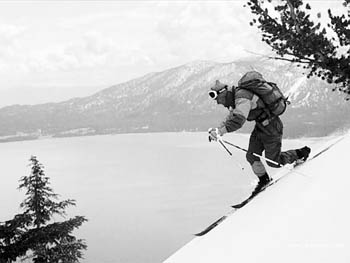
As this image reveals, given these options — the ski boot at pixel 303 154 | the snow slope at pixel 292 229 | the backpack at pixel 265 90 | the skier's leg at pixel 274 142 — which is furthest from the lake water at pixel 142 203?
the snow slope at pixel 292 229

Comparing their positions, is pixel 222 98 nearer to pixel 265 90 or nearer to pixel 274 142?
pixel 265 90

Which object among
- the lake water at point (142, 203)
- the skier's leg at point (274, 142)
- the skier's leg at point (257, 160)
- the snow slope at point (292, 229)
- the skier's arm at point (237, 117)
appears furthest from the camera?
the lake water at point (142, 203)

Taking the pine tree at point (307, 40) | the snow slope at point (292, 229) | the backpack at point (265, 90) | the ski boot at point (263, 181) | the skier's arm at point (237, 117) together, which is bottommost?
the snow slope at point (292, 229)

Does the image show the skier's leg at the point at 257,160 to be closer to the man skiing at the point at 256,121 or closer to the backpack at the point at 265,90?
the man skiing at the point at 256,121

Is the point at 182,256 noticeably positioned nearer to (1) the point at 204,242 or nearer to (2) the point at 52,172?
(1) the point at 204,242

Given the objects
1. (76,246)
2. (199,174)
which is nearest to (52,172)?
(199,174)

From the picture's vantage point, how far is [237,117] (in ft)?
22.4

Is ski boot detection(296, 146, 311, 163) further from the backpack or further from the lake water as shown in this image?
the lake water

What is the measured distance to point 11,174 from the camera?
19788 cm

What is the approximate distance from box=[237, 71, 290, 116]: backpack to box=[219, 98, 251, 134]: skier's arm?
26cm

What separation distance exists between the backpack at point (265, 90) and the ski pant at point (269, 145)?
28 centimetres

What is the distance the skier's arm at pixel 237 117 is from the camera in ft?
22.4

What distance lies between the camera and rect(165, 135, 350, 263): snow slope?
3.50 metres

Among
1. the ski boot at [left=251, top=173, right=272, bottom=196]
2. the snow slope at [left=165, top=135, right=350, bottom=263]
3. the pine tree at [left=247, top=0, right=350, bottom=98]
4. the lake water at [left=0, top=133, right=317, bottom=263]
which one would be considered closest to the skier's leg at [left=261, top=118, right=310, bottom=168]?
the ski boot at [left=251, top=173, right=272, bottom=196]
